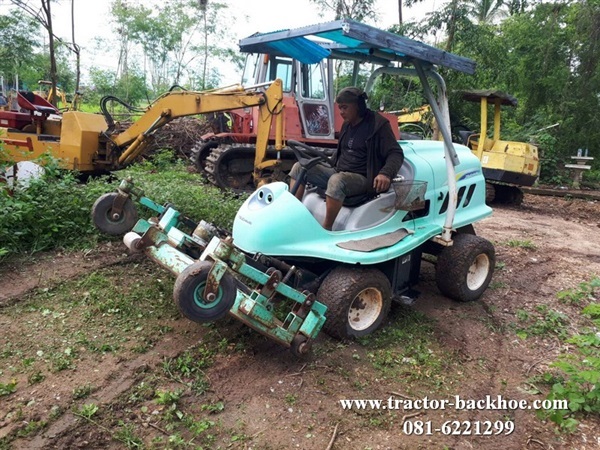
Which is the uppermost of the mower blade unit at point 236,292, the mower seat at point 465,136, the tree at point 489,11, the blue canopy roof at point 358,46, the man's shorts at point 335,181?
the tree at point 489,11

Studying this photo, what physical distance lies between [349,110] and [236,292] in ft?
6.80

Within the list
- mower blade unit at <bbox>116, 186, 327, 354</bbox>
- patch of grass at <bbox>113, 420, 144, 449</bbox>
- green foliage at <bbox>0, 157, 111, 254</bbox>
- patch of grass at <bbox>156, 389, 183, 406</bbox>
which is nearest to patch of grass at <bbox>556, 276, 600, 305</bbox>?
mower blade unit at <bbox>116, 186, 327, 354</bbox>

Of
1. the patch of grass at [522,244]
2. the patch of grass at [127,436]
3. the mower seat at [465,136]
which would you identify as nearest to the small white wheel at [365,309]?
the patch of grass at [127,436]

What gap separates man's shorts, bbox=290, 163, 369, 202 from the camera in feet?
12.4

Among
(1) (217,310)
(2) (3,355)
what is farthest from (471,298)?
(2) (3,355)

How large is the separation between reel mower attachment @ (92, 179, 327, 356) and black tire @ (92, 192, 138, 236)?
598mm

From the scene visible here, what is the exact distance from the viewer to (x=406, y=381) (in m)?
3.20

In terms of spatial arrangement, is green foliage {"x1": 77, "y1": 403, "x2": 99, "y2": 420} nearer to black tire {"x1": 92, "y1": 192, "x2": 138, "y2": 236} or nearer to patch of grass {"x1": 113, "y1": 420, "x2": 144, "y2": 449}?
patch of grass {"x1": 113, "y1": 420, "x2": 144, "y2": 449}

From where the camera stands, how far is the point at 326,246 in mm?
3590

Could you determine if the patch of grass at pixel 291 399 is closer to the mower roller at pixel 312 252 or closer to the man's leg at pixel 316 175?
the mower roller at pixel 312 252

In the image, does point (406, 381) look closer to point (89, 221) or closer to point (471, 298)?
point (471, 298)

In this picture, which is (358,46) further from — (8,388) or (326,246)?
(8,388)

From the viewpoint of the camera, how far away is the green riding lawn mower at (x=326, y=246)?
2988 millimetres

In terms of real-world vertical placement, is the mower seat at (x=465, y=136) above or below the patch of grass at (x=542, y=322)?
above
